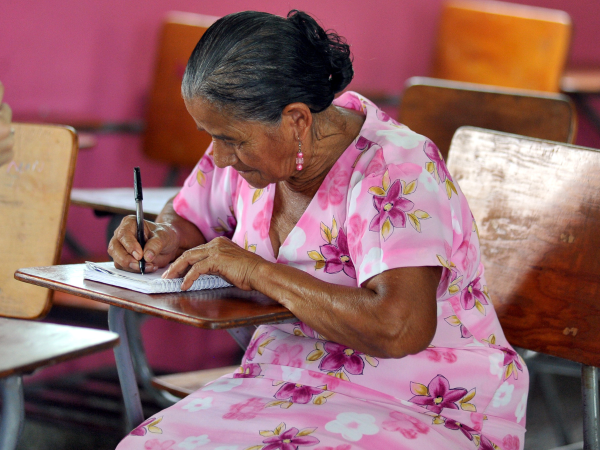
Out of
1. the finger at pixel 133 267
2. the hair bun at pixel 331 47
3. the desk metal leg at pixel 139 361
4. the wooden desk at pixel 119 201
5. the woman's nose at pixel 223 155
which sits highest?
the hair bun at pixel 331 47

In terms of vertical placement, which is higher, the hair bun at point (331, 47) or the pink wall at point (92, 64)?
the hair bun at point (331, 47)

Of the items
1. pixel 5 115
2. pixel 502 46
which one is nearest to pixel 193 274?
pixel 5 115

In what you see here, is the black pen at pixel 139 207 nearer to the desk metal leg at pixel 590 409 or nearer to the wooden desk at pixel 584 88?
the desk metal leg at pixel 590 409

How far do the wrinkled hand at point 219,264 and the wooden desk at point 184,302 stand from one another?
0.03m

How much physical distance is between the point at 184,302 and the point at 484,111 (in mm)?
1404

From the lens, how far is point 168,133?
3184 mm

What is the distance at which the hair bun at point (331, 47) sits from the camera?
1.44m

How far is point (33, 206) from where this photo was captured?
1790 mm

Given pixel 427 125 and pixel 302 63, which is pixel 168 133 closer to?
pixel 427 125

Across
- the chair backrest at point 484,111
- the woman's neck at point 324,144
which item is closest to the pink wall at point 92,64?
the chair backrest at point 484,111

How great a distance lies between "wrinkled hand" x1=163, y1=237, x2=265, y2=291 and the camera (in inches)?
52.4

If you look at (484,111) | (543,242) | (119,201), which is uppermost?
(484,111)

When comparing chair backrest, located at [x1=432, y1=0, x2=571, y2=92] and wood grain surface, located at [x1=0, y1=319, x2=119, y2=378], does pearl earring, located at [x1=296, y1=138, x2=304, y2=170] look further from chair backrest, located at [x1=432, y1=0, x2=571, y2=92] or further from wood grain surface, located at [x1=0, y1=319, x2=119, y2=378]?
chair backrest, located at [x1=432, y1=0, x2=571, y2=92]

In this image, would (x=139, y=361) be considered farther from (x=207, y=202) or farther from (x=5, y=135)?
(x=5, y=135)
